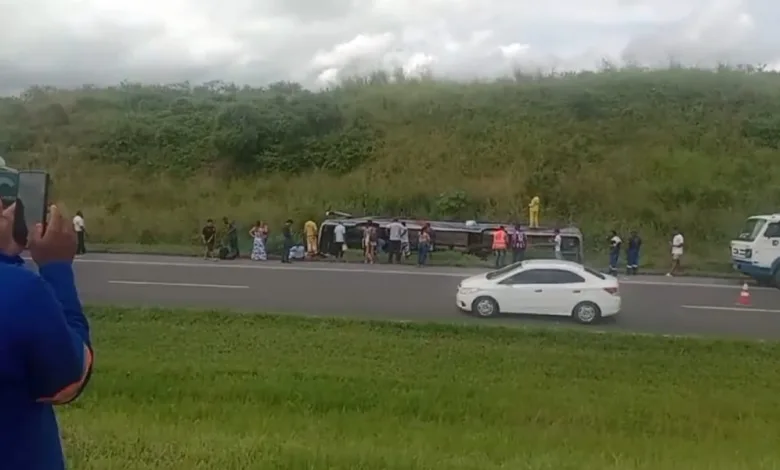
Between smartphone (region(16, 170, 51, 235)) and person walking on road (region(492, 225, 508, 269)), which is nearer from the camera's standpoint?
smartphone (region(16, 170, 51, 235))

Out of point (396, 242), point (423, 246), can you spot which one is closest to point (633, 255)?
point (423, 246)

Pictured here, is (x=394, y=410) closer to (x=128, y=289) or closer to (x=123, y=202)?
(x=128, y=289)

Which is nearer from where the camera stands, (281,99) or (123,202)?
(123,202)

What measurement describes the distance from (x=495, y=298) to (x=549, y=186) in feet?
51.1

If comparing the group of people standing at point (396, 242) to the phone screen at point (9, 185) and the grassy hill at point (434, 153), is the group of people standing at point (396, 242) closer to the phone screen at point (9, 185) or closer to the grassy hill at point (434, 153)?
the grassy hill at point (434, 153)

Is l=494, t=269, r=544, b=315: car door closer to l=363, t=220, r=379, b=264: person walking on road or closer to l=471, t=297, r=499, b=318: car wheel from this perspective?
l=471, t=297, r=499, b=318: car wheel

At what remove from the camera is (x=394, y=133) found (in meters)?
37.0

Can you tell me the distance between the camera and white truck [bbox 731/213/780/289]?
2242 cm

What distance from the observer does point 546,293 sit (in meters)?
17.1

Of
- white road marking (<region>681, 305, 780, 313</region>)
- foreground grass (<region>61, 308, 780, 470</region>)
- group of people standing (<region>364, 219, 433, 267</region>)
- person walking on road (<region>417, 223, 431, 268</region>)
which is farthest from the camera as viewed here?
group of people standing (<region>364, 219, 433, 267</region>)

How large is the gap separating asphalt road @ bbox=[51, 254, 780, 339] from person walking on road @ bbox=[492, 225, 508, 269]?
947mm

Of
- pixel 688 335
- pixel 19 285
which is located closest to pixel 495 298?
pixel 688 335

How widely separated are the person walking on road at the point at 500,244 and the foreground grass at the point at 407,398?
9.70 m

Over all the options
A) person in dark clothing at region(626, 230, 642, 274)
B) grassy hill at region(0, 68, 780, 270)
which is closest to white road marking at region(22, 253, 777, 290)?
person in dark clothing at region(626, 230, 642, 274)
